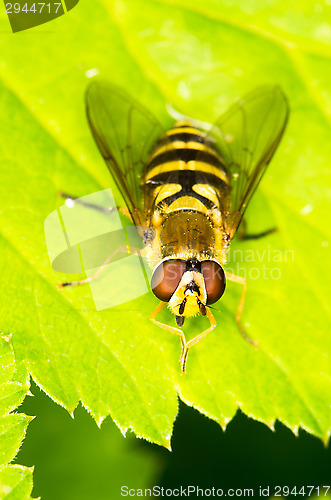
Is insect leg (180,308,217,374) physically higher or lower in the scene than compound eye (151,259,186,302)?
lower

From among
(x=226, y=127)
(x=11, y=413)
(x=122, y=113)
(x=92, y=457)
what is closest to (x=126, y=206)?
(x=122, y=113)

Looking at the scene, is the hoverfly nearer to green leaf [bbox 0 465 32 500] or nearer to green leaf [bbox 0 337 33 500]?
green leaf [bbox 0 337 33 500]

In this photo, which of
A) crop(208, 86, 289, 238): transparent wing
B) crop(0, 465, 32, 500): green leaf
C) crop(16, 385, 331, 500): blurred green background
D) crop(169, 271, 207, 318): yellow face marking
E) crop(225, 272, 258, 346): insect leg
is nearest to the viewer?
crop(0, 465, 32, 500): green leaf

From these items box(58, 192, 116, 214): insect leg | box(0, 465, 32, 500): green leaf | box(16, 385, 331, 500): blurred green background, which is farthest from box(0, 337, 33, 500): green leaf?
box(16, 385, 331, 500): blurred green background

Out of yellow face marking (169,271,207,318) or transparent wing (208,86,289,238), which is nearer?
yellow face marking (169,271,207,318)

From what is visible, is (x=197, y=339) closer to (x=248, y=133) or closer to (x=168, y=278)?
(x=168, y=278)

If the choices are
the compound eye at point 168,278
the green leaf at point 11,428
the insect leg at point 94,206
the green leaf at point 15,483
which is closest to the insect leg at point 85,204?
the insect leg at point 94,206

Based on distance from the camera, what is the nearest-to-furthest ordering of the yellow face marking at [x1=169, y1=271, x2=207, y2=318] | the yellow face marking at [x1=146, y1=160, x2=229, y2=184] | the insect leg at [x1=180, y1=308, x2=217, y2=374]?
the yellow face marking at [x1=169, y1=271, x2=207, y2=318]
the insect leg at [x1=180, y1=308, x2=217, y2=374]
the yellow face marking at [x1=146, y1=160, x2=229, y2=184]

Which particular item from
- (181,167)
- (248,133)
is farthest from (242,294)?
(248,133)
